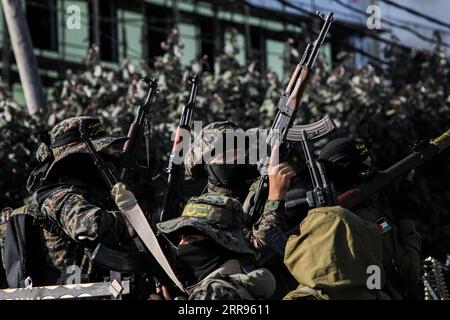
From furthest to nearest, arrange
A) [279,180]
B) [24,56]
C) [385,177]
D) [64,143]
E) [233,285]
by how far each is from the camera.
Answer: [24,56]
[385,177]
[64,143]
[279,180]
[233,285]

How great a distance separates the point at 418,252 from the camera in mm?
4938

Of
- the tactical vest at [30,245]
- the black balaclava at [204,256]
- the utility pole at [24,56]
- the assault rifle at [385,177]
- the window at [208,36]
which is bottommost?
the tactical vest at [30,245]

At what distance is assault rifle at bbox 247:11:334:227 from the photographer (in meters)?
4.98

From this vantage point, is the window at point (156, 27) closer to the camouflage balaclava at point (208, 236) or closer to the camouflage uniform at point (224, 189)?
the camouflage uniform at point (224, 189)

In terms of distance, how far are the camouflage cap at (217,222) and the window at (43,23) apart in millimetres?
13694

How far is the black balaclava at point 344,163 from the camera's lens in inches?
203

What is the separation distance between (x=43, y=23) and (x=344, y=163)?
1287 centimetres

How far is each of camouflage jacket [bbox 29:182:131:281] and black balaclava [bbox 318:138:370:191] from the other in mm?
1158

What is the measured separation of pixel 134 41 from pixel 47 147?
13257mm

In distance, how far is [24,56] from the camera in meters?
8.88

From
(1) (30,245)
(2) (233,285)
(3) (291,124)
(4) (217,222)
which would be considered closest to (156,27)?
(3) (291,124)

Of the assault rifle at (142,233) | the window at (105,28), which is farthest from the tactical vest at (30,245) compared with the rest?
the window at (105,28)

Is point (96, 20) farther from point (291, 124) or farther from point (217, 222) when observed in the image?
point (217, 222)

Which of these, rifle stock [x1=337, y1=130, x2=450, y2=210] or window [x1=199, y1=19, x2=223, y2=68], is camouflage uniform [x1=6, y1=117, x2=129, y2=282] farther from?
window [x1=199, y1=19, x2=223, y2=68]
